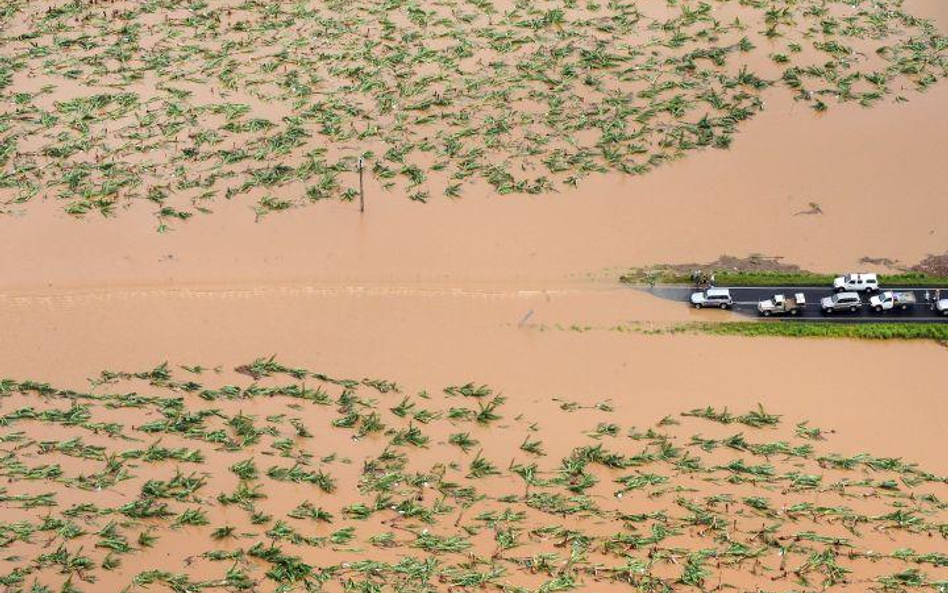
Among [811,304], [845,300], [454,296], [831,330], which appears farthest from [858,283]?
[454,296]

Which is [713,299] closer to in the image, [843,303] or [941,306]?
[843,303]

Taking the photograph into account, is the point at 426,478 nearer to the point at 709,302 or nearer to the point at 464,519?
the point at 464,519

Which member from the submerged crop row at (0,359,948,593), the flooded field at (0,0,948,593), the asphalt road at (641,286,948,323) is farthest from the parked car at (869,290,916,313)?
the submerged crop row at (0,359,948,593)

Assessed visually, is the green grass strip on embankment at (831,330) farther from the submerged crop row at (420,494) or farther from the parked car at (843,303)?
the submerged crop row at (420,494)

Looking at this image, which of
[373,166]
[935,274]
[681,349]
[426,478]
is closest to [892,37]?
[935,274]

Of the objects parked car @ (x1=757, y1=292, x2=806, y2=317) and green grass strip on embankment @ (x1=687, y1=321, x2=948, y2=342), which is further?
parked car @ (x1=757, y1=292, x2=806, y2=317)

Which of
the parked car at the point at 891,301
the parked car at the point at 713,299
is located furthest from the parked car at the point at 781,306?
the parked car at the point at 891,301

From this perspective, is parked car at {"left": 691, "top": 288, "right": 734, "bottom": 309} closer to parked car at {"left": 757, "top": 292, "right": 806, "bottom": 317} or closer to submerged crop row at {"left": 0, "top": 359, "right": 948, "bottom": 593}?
parked car at {"left": 757, "top": 292, "right": 806, "bottom": 317}
